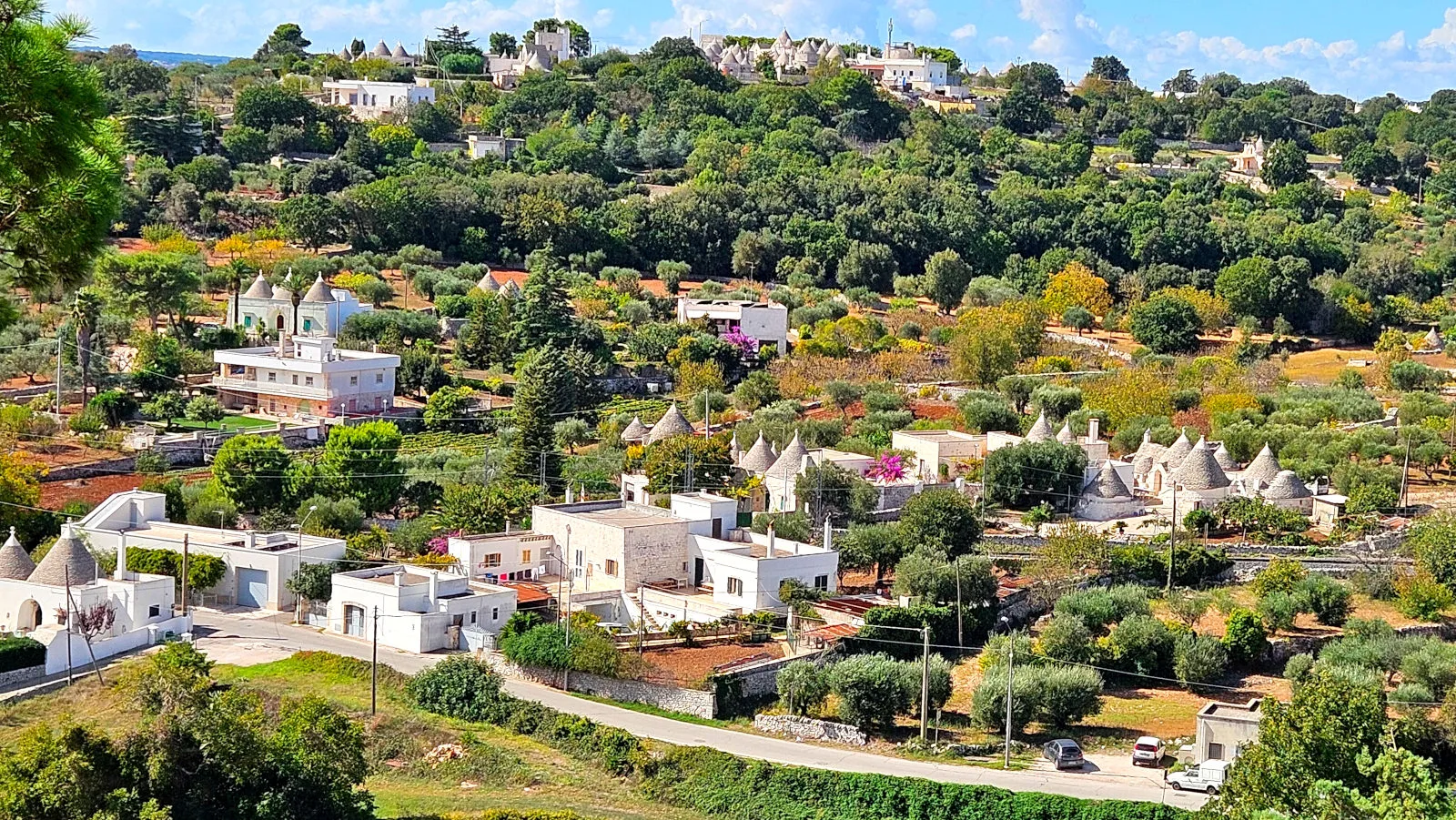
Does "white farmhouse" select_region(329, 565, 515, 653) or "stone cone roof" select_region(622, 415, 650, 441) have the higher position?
"stone cone roof" select_region(622, 415, 650, 441)

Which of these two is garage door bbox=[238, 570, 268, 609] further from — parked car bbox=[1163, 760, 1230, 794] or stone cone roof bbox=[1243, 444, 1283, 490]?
stone cone roof bbox=[1243, 444, 1283, 490]

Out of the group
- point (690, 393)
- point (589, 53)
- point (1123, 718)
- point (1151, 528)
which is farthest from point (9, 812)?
point (589, 53)

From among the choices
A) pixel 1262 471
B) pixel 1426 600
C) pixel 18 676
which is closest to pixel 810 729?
pixel 18 676

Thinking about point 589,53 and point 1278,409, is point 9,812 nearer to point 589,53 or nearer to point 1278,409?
point 1278,409

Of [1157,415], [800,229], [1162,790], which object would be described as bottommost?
[1162,790]

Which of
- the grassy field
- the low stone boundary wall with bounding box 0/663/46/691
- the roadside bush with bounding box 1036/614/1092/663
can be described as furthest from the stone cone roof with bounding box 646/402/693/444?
the low stone boundary wall with bounding box 0/663/46/691

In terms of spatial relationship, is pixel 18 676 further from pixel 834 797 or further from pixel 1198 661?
pixel 1198 661
